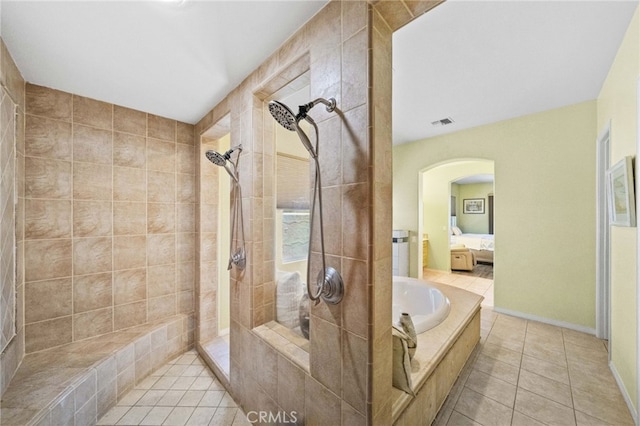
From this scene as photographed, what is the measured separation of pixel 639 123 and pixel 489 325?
7.82ft

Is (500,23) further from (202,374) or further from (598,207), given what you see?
(202,374)

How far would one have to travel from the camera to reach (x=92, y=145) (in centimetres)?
211

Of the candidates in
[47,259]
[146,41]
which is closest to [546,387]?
[146,41]

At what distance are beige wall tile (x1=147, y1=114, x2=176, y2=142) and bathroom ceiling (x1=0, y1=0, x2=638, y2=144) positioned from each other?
0.12 meters

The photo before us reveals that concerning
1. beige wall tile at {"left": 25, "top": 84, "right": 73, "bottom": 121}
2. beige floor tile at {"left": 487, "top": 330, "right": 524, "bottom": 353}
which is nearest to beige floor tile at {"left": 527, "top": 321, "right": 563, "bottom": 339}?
beige floor tile at {"left": 487, "top": 330, "right": 524, "bottom": 353}

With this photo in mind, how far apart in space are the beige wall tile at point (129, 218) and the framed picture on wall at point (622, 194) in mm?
3873

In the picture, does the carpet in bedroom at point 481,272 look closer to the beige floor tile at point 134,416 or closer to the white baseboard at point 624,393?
the white baseboard at point 624,393

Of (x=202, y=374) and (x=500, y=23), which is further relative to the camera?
(x=202, y=374)

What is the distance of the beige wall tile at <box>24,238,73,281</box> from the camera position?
6.05 ft

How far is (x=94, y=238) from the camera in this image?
6.95 ft

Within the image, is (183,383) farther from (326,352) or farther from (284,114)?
(284,114)

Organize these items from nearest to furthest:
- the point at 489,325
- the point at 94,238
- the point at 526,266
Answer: the point at 94,238, the point at 489,325, the point at 526,266

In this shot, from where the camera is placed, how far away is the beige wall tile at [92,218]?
2.04 m

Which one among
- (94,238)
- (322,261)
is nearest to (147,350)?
(94,238)
